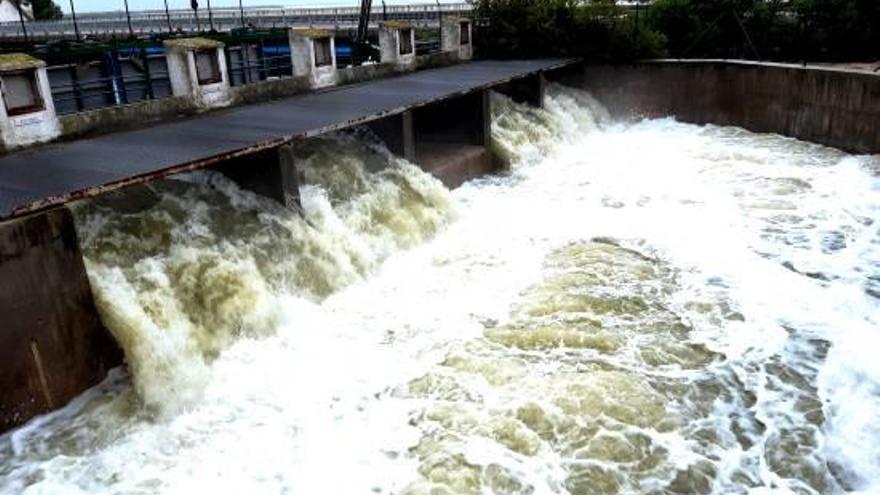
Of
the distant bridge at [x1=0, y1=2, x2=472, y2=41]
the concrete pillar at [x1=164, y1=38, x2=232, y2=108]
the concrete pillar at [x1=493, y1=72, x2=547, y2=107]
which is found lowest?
the concrete pillar at [x1=493, y1=72, x2=547, y2=107]

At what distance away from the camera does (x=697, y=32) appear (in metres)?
21.0

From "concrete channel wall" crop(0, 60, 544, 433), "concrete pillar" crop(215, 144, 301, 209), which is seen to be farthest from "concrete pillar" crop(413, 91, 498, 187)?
"concrete channel wall" crop(0, 60, 544, 433)

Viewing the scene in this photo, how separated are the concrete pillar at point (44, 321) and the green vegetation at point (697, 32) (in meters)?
15.2

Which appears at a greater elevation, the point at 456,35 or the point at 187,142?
the point at 456,35

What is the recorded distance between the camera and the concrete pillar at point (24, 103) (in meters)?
8.74

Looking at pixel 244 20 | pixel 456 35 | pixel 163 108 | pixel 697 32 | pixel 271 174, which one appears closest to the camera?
pixel 271 174

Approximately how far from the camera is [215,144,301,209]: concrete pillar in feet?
31.2

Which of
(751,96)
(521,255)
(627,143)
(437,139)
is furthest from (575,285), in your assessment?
(751,96)

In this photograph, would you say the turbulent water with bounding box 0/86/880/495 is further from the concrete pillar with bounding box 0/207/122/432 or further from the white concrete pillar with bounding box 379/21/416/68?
the white concrete pillar with bounding box 379/21/416/68

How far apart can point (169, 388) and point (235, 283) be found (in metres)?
1.65

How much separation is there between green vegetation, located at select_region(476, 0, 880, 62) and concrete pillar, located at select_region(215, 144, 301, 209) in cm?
1175

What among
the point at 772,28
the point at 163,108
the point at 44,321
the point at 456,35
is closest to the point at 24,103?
the point at 163,108

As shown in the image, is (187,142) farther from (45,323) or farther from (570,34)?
(570,34)

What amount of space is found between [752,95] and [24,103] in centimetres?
1619
